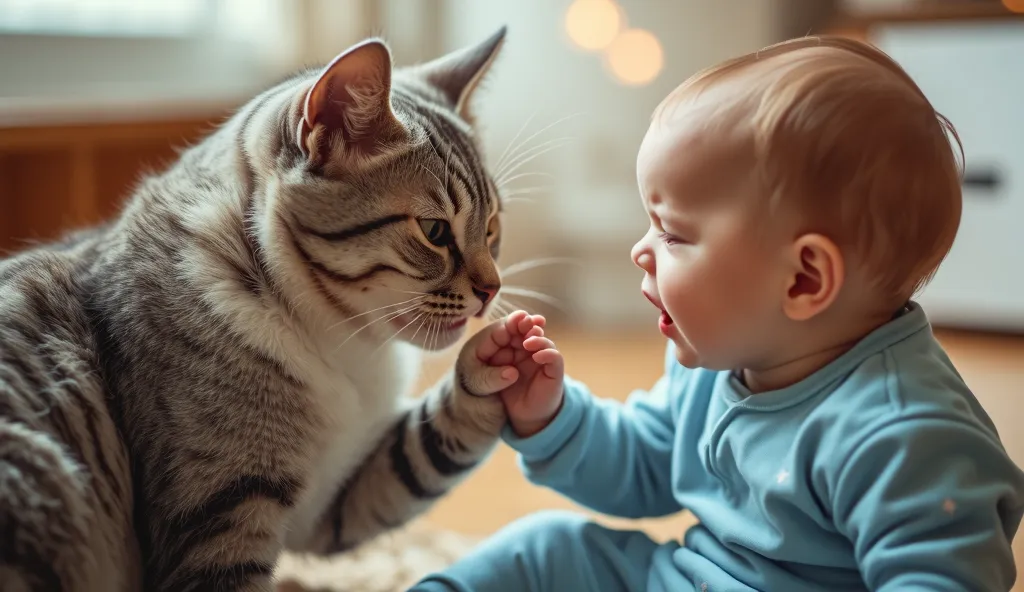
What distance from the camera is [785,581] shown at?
36.5 inches

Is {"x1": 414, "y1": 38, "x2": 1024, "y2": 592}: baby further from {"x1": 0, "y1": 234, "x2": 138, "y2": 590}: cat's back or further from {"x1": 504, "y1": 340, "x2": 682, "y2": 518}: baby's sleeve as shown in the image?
{"x1": 0, "y1": 234, "x2": 138, "y2": 590}: cat's back

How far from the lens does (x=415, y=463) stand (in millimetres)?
1180

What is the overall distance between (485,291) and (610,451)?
0.24 m

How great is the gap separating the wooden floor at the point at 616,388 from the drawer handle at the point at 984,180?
1.30 feet

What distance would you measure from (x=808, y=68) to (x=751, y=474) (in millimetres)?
386

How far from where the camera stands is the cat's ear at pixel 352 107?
1014 mm

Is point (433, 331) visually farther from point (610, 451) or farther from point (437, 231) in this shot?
point (610, 451)

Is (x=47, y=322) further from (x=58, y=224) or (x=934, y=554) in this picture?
(x=58, y=224)

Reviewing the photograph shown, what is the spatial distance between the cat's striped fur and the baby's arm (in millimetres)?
57

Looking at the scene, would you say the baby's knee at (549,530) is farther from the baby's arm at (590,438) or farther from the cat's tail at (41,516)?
the cat's tail at (41,516)

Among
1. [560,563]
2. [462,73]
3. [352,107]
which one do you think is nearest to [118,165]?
[462,73]

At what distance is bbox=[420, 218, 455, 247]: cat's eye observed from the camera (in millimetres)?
1087

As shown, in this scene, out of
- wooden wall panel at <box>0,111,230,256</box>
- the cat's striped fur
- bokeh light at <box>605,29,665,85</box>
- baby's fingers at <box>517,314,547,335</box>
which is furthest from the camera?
bokeh light at <box>605,29,665,85</box>

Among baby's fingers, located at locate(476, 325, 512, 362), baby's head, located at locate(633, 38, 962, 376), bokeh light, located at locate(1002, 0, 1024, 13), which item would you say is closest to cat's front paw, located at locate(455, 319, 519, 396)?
baby's fingers, located at locate(476, 325, 512, 362)
